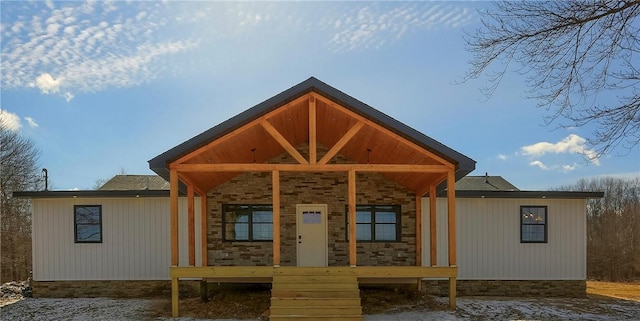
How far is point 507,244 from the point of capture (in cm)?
1170

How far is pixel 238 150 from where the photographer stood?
9.78 metres

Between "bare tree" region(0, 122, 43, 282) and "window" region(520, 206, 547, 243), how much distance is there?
2188cm

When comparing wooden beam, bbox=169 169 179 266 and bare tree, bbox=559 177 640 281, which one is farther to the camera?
bare tree, bbox=559 177 640 281

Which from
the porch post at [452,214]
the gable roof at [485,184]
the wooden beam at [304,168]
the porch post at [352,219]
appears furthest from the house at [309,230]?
the porch post at [352,219]

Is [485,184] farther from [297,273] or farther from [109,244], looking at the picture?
[109,244]

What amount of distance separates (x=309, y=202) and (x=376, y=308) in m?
3.31

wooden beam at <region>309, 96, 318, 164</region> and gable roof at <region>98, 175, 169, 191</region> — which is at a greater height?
wooden beam at <region>309, 96, 318, 164</region>

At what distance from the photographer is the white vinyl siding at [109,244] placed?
1148 cm

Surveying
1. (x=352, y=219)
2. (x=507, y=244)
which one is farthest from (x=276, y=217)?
(x=507, y=244)

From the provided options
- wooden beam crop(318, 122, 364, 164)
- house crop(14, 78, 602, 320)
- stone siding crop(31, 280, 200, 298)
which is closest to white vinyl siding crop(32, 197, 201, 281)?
house crop(14, 78, 602, 320)

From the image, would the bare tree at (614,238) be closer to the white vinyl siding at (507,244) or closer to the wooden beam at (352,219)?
the white vinyl siding at (507,244)

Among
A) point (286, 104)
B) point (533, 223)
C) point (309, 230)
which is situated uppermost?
point (286, 104)

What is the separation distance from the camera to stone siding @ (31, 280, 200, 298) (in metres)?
11.4

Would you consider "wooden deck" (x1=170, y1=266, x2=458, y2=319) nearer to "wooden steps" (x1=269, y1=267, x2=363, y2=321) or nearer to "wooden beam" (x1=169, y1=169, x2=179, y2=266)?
"wooden steps" (x1=269, y1=267, x2=363, y2=321)
